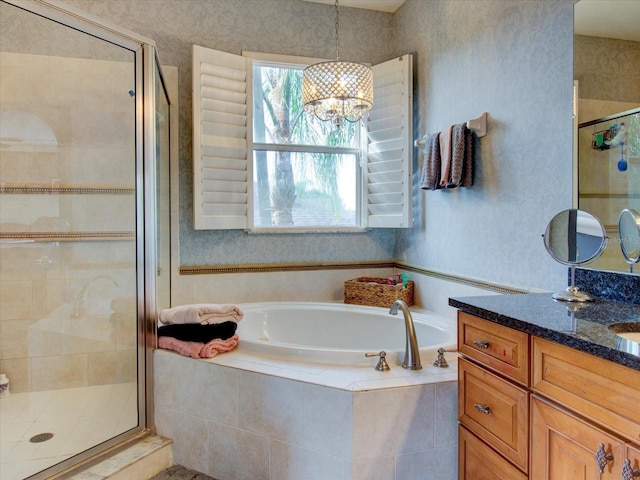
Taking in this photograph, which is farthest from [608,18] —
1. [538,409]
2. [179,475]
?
[179,475]

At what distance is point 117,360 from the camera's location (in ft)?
7.97

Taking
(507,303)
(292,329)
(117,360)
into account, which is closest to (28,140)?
(117,360)

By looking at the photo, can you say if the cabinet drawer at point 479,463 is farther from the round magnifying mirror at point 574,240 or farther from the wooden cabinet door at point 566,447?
the round magnifying mirror at point 574,240

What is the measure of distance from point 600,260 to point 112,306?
248 cm

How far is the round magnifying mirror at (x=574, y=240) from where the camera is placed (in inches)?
59.4

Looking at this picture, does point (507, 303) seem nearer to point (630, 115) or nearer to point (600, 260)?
point (600, 260)

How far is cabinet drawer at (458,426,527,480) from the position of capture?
1.26m

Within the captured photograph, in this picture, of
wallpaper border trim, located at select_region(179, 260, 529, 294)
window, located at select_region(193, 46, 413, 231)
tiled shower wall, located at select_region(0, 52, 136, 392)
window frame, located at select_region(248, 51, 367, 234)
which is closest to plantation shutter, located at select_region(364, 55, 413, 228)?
window, located at select_region(193, 46, 413, 231)

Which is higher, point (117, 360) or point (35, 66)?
point (35, 66)

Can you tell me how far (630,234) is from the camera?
149 cm

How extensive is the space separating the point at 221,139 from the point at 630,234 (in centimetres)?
235

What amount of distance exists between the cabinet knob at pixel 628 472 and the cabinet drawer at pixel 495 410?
0.30 m

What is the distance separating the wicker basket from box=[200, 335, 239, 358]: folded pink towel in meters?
1.11

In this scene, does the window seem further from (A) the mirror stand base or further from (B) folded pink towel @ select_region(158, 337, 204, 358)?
(A) the mirror stand base
